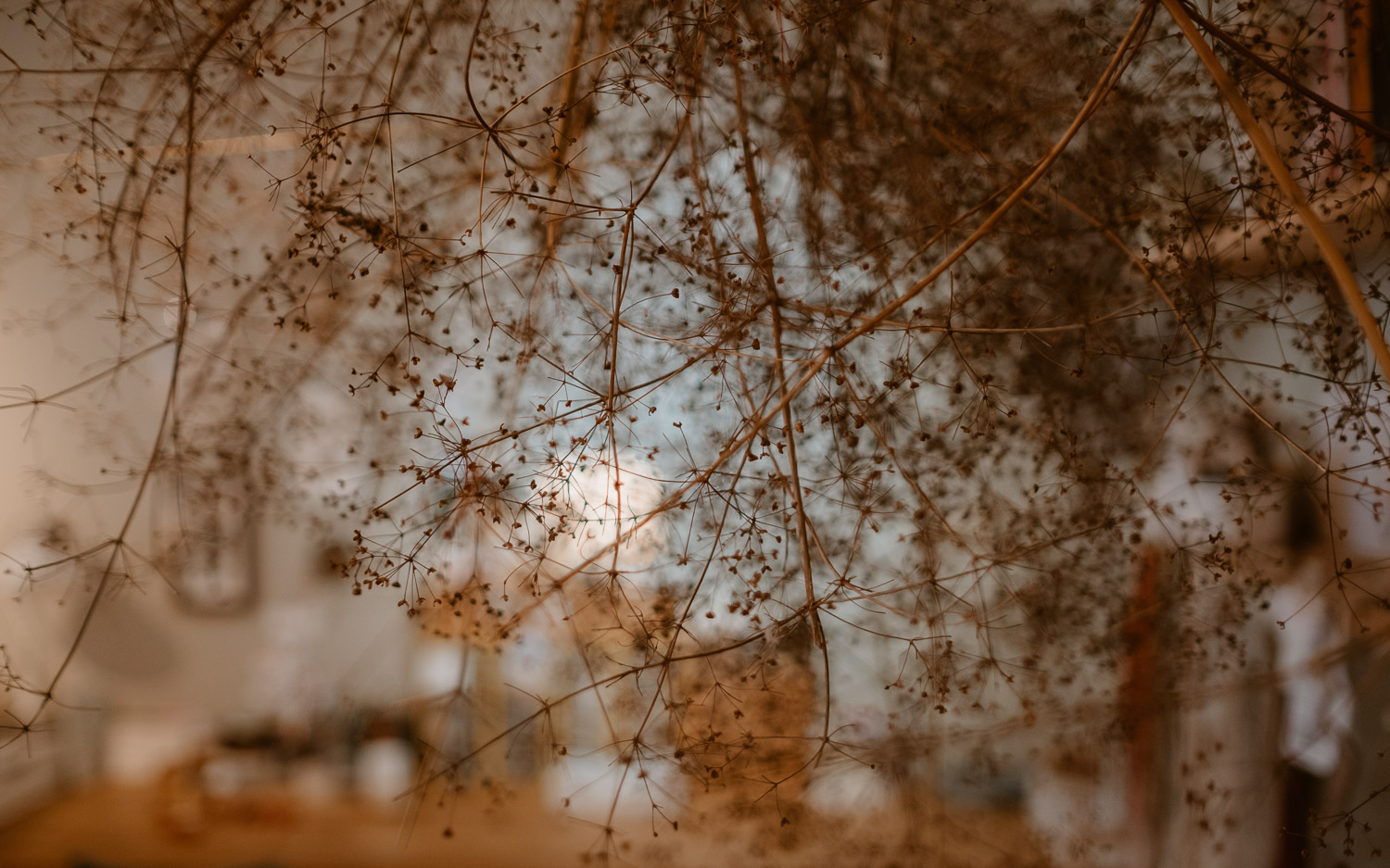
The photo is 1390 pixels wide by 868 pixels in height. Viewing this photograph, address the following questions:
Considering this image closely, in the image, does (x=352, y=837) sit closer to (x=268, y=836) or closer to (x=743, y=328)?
(x=268, y=836)

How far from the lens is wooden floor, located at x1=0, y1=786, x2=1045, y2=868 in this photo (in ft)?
4.40

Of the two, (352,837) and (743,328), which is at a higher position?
(743,328)

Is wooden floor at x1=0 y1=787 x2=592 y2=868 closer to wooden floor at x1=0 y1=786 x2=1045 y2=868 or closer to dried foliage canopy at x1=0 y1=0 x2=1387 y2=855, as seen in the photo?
wooden floor at x1=0 y1=786 x2=1045 y2=868

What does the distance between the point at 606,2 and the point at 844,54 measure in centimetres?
38

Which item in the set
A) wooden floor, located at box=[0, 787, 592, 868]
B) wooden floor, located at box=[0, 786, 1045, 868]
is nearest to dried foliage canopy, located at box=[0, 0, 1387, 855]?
wooden floor, located at box=[0, 786, 1045, 868]

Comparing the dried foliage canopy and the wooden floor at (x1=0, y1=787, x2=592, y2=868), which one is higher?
the dried foliage canopy

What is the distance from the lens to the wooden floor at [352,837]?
1342 millimetres

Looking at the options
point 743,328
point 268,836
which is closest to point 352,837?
point 268,836

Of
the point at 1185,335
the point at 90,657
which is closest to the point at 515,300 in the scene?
the point at 90,657

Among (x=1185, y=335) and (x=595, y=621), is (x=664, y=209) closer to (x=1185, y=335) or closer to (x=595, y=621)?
(x=595, y=621)

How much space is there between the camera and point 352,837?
1357mm

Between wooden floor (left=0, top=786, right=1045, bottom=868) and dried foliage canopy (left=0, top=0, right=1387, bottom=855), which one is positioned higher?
dried foliage canopy (left=0, top=0, right=1387, bottom=855)

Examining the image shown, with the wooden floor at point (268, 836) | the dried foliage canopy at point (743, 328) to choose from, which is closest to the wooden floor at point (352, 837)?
the wooden floor at point (268, 836)

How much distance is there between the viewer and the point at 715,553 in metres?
1.30
